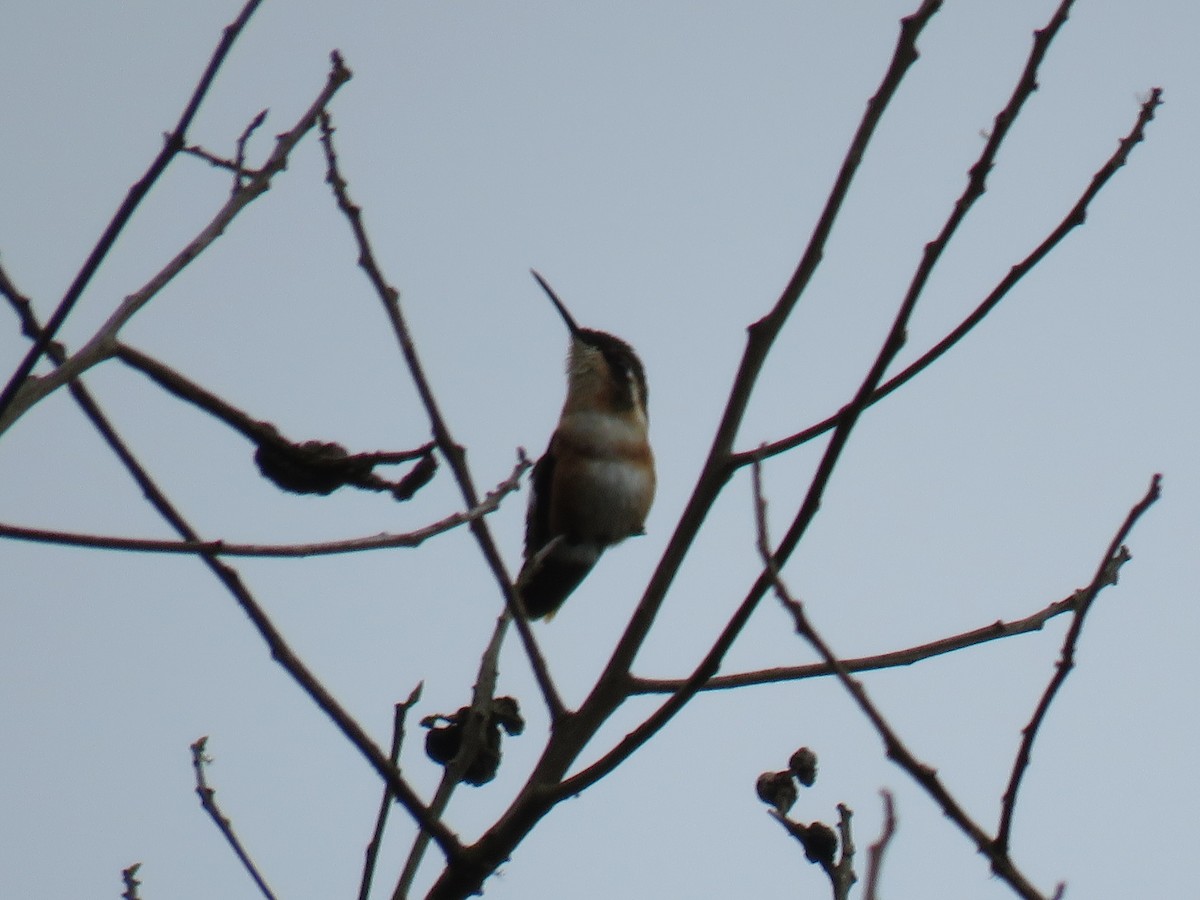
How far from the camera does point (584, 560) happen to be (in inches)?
280

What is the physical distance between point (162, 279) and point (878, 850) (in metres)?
1.39

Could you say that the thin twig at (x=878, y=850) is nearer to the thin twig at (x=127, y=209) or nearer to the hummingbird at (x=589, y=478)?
the thin twig at (x=127, y=209)

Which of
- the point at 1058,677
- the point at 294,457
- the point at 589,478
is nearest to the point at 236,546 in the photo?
the point at 294,457

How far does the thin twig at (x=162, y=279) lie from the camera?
201cm

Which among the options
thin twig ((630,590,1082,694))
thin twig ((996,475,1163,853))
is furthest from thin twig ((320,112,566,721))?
thin twig ((996,475,1163,853))

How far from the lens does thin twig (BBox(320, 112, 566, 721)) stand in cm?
287

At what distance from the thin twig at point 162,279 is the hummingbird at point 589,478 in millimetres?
4163

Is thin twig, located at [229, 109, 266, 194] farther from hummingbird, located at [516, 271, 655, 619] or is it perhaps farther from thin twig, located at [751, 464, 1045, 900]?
hummingbird, located at [516, 271, 655, 619]

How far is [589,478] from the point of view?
Result: 6.97 m

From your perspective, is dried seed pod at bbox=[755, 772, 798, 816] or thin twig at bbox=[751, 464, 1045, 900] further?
dried seed pod at bbox=[755, 772, 798, 816]

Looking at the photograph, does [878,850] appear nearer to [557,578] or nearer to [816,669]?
[816,669]

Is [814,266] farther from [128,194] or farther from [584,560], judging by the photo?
[584,560]

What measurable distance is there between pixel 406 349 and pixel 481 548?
420mm

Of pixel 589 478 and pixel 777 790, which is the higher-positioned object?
pixel 589 478
